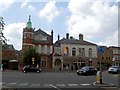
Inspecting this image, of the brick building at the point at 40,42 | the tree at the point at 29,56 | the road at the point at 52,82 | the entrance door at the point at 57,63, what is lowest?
the road at the point at 52,82

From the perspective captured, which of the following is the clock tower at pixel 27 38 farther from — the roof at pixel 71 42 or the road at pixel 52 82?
the road at pixel 52 82

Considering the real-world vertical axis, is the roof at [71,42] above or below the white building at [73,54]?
above

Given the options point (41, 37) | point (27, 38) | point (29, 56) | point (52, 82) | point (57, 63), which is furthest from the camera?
point (41, 37)

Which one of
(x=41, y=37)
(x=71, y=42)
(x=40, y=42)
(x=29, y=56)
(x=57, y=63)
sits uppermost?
(x=41, y=37)

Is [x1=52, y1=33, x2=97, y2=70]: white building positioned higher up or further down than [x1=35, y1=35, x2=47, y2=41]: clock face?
further down

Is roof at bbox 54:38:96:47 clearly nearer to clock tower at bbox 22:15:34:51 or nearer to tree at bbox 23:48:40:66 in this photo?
clock tower at bbox 22:15:34:51

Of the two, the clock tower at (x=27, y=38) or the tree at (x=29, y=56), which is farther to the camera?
the clock tower at (x=27, y=38)

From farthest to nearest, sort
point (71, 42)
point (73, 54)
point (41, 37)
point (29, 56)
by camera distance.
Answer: point (73, 54)
point (71, 42)
point (41, 37)
point (29, 56)

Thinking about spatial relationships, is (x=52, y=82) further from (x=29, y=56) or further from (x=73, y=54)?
(x=73, y=54)

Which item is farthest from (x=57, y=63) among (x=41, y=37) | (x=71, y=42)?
(x=41, y=37)

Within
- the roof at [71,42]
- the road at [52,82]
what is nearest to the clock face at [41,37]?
the roof at [71,42]

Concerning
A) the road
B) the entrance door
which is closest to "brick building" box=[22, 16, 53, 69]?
the entrance door

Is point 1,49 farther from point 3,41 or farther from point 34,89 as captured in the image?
point 34,89

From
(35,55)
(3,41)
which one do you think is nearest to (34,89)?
(3,41)
